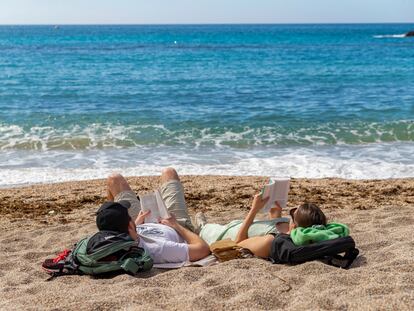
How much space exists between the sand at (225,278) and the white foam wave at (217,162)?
262cm

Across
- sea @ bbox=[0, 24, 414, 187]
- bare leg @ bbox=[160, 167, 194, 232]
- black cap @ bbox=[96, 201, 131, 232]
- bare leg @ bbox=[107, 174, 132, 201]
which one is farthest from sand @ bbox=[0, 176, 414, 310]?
sea @ bbox=[0, 24, 414, 187]

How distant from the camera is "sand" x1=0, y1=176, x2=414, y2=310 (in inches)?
166

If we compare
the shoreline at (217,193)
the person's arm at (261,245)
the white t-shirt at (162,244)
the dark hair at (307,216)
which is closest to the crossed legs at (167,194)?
the white t-shirt at (162,244)

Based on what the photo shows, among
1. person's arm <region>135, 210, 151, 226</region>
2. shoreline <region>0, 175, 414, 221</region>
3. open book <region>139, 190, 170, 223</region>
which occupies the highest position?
open book <region>139, 190, 170, 223</region>

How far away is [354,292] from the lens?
4277mm

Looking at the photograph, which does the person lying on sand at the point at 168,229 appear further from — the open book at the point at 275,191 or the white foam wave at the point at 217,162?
the white foam wave at the point at 217,162

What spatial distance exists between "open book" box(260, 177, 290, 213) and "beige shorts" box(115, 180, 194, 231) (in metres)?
0.84

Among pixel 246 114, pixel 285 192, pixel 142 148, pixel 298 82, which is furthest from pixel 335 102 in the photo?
pixel 285 192

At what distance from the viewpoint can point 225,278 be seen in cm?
479

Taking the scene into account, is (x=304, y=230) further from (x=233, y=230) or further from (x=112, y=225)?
(x=112, y=225)

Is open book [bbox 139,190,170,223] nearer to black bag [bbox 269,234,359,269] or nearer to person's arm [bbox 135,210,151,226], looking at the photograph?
person's arm [bbox 135,210,151,226]

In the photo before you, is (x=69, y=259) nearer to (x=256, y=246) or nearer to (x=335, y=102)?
(x=256, y=246)

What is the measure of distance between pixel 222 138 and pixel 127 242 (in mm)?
9479

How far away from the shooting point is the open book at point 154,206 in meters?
5.76
